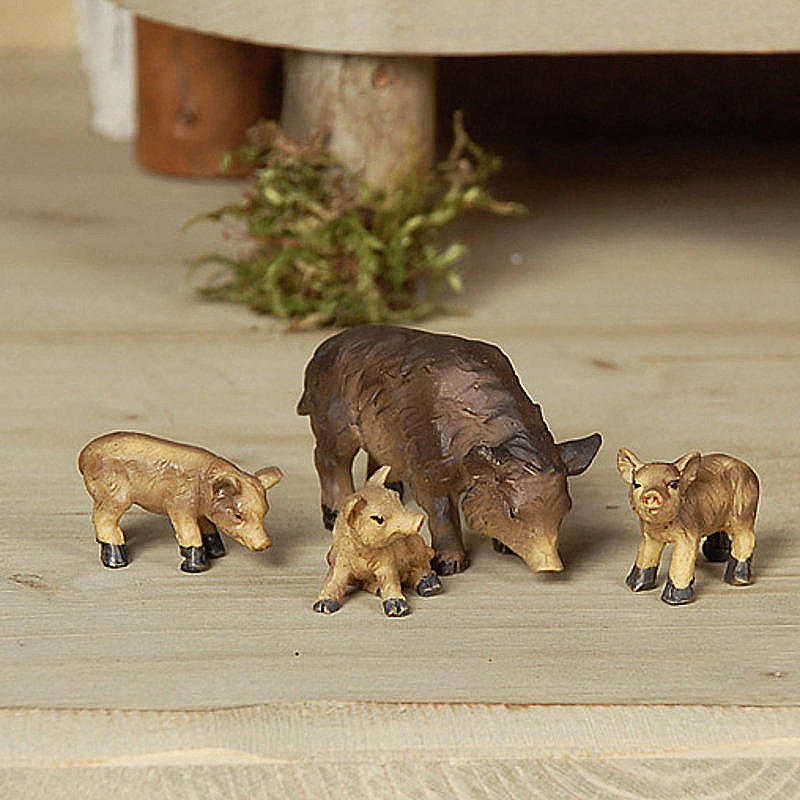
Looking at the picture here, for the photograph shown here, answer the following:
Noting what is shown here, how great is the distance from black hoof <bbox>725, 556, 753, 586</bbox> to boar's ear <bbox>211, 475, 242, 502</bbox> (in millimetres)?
410

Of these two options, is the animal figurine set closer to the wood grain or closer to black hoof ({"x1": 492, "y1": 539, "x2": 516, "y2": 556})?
black hoof ({"x1": 492, "y1": 539, "x2": 516, "y2": 556})

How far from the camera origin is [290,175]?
73.2 inches

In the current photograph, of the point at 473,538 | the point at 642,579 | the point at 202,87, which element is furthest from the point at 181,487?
the point at 202,87

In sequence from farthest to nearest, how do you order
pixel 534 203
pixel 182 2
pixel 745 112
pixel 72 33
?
pixel 72 33 → pixel 745 112 → pixel 534 203 → pixel 182 2

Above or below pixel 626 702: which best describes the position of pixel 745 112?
above

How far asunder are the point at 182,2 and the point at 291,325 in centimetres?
40

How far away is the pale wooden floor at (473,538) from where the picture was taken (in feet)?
3.53

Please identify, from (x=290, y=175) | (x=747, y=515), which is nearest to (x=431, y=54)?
(x=290, y=175)

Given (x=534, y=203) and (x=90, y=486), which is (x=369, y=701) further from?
(x=534, y=203)

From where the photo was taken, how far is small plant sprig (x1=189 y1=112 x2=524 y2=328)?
6.00ft

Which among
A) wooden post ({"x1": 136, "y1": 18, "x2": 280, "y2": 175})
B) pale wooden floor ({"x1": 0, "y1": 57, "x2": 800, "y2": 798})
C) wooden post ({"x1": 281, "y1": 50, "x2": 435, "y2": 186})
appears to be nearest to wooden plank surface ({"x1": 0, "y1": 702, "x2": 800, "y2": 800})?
pale wooden floor ({"x1": 0, "y1": 57, "x2": 800, "y2": 798})

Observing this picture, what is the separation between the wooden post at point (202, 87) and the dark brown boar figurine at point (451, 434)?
1116 mm

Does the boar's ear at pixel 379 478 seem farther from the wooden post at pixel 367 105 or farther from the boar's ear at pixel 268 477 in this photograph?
the wooden post at pixel 367 105

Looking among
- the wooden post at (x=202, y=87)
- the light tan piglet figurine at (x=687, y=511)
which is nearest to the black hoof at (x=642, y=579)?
the light tan piglet figurine at (x=687, y=511)
